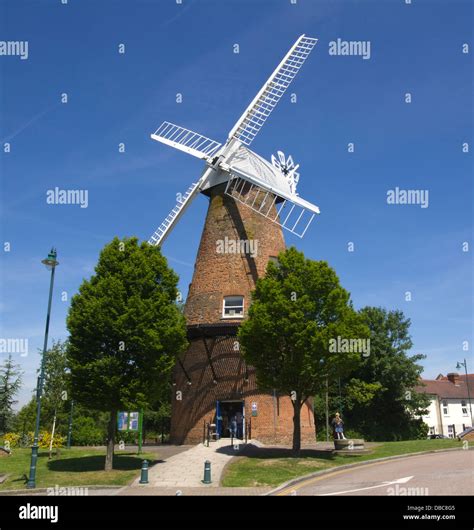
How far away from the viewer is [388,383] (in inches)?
1554

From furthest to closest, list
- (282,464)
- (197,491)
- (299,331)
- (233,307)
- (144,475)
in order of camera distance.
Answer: (233,307), (299,331), (282,464), (144,475), (197,491)

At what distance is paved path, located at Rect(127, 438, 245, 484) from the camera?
16328mm

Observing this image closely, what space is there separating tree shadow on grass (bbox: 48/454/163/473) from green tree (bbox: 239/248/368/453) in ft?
20.6

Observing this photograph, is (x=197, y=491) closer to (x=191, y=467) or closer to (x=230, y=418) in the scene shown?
(x=191, y=467)

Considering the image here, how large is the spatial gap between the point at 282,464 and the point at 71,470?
27.1 feet

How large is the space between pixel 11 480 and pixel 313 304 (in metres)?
13.3

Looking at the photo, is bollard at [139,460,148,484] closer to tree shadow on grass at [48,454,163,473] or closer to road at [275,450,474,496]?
tree shadow on grass at [48,454,163,473]

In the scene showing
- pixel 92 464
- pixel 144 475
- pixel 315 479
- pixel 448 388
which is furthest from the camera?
pixel 448 388

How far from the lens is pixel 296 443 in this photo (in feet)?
66.9

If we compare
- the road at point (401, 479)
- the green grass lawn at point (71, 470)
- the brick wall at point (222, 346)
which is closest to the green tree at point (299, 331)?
the road at point (401, 479)

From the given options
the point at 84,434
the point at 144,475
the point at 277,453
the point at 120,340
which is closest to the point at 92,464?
the point at 144,475

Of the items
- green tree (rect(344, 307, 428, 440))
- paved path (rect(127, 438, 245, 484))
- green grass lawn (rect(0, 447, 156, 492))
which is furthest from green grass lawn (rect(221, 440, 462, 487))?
green tree (rect(344, 307, 428, 440))
